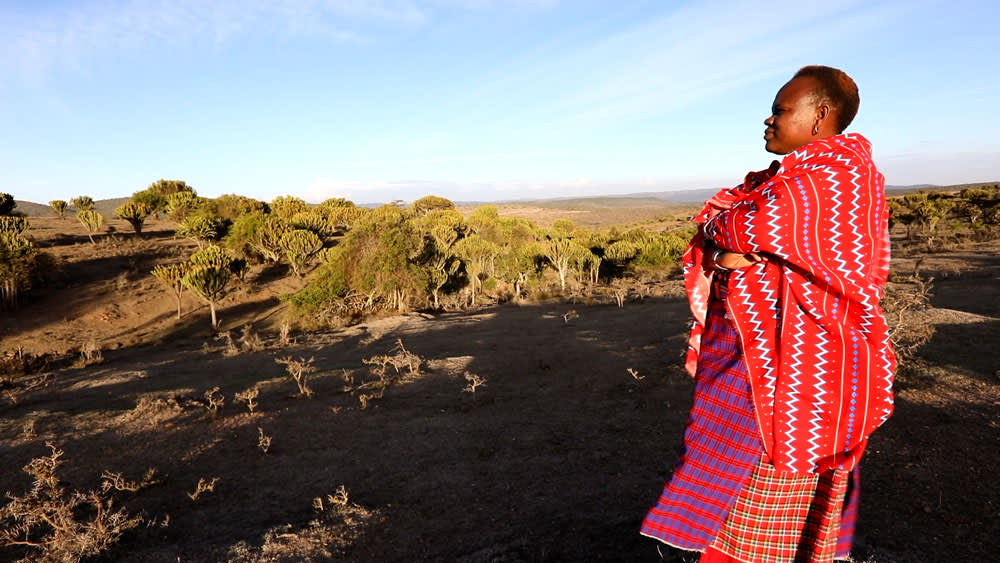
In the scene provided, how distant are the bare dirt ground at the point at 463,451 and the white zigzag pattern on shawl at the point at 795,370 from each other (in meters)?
1.66

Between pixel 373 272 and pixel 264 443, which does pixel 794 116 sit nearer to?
pixel 264 443

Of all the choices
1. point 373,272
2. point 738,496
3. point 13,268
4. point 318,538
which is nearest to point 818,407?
point 738,496

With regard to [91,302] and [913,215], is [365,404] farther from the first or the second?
[913,215]

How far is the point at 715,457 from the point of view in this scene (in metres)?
1.54

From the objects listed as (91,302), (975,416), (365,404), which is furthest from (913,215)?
(91,302)

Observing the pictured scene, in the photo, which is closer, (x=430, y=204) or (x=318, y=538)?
(x=318, y=538)

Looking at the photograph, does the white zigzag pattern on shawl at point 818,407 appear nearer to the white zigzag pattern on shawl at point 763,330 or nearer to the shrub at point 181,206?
the white zigzag pattern on shawl at point 763,330

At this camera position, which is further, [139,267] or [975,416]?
[139,267]

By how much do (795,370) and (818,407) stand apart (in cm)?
13

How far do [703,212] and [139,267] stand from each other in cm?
2939

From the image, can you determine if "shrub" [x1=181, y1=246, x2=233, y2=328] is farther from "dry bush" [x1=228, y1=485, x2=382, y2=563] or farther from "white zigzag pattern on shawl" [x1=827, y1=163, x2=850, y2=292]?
"white zigzag pattern on shawl" [x1=827, y1=163, x2=850, y2=292]

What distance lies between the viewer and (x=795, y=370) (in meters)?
1.44

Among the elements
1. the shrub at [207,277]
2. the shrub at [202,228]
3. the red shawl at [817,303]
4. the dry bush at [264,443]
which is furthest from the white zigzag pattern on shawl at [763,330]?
the shrub at [202,228]

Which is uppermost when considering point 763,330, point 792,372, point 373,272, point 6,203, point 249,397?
point 6,203
